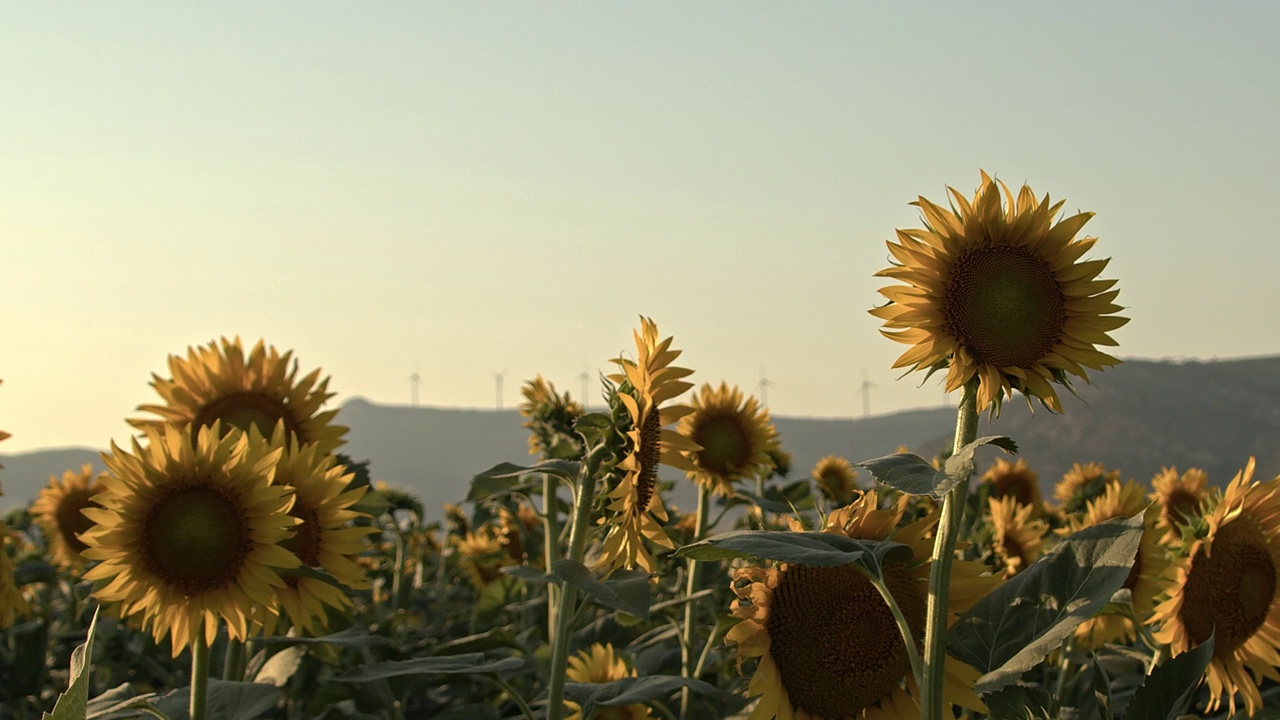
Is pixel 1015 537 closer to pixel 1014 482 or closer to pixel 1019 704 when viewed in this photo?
pixel 1014 482

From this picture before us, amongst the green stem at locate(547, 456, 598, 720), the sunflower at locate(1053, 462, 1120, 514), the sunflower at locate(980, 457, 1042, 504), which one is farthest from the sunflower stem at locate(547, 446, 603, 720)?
the sunflower at locate(1053, 462, 1120, 514)

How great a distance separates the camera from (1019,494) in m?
7.91

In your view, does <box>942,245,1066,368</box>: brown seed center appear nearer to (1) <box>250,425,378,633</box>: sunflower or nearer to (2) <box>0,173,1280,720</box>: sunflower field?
(2) <box>0,173,1280,720</box>: sunflower field

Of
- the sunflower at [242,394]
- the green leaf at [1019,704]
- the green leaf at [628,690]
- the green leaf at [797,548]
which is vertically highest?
the sunflower at [242,394]

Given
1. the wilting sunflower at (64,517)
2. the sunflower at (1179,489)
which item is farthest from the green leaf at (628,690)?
the wilting sunflower at (64,517)

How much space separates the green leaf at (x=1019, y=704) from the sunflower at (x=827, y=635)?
0.14 m

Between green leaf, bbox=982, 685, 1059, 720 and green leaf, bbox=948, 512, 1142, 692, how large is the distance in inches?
2.1

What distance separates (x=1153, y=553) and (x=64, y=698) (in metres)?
3.74

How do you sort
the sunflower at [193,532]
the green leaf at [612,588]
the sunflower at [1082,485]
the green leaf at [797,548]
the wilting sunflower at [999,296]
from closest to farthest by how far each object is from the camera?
the green leaf at [797,548], the wilting sunflower at [999,296], the green leaf at [612,588], the sunflower at [193,532], the sunflower at [1082,485]

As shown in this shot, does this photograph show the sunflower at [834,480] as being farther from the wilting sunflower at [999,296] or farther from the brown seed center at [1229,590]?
the wilting sunflower at [999,296]

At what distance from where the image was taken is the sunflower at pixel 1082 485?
8.19 m

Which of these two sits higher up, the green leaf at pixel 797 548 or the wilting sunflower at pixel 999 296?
the wilting sunflower at pixel 999 296

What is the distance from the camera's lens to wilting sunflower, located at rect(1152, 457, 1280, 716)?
3191 millimetres

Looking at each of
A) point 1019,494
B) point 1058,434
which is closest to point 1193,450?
point 1058,434
